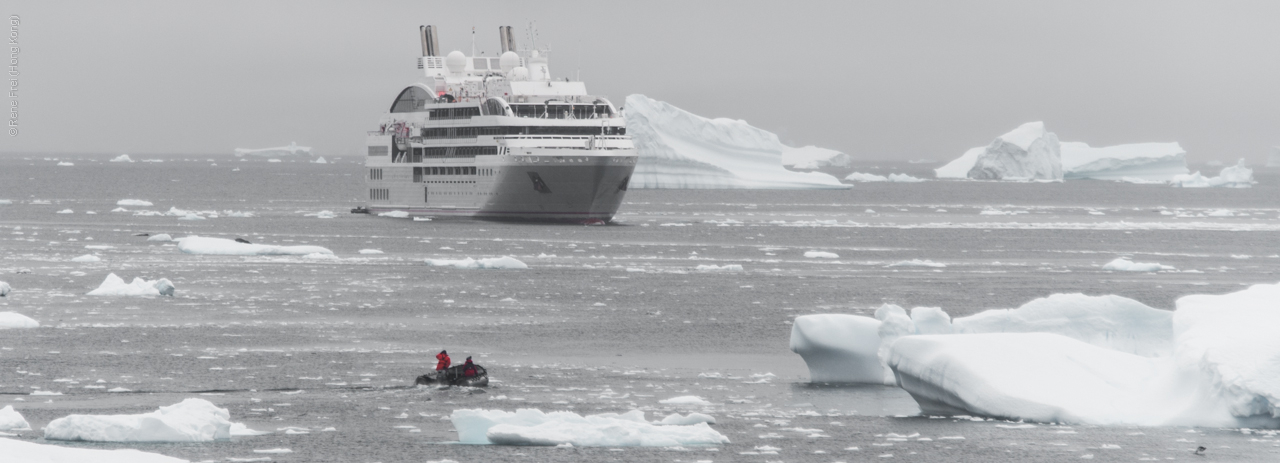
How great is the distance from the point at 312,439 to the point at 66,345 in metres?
9.74

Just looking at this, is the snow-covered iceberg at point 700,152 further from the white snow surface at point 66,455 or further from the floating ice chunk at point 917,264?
the white snow surface at point 66,455

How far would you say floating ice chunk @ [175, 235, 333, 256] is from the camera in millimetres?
46094

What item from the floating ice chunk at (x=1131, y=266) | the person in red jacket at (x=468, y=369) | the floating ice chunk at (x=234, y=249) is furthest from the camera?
the floating ice chunk at (x=234, y=249)

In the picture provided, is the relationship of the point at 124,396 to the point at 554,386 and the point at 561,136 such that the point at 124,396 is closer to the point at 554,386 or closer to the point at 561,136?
the point at 554,386

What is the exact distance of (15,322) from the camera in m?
27.0

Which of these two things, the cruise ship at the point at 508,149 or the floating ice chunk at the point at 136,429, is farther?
the cruise ship at the point at 508,149

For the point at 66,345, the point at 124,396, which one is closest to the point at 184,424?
the point at 124,396

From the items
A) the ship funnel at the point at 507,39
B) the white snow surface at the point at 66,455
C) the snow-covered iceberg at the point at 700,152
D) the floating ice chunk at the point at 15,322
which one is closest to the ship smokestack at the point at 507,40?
the ship funnel at the point at 507,39

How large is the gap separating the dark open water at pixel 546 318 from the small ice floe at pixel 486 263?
0.74 m

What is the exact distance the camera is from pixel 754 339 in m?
27.5

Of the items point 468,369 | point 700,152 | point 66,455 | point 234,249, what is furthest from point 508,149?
point 700,152

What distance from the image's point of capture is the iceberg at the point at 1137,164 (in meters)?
136

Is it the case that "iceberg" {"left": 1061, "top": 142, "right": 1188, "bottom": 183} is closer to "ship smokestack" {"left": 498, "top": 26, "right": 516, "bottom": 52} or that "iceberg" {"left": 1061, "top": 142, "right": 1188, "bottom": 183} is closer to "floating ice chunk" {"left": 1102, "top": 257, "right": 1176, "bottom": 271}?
"ship smokestack" {"left": 498, "top": 26, "right": 516, "bottom": 52}

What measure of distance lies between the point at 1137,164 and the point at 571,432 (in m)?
129
